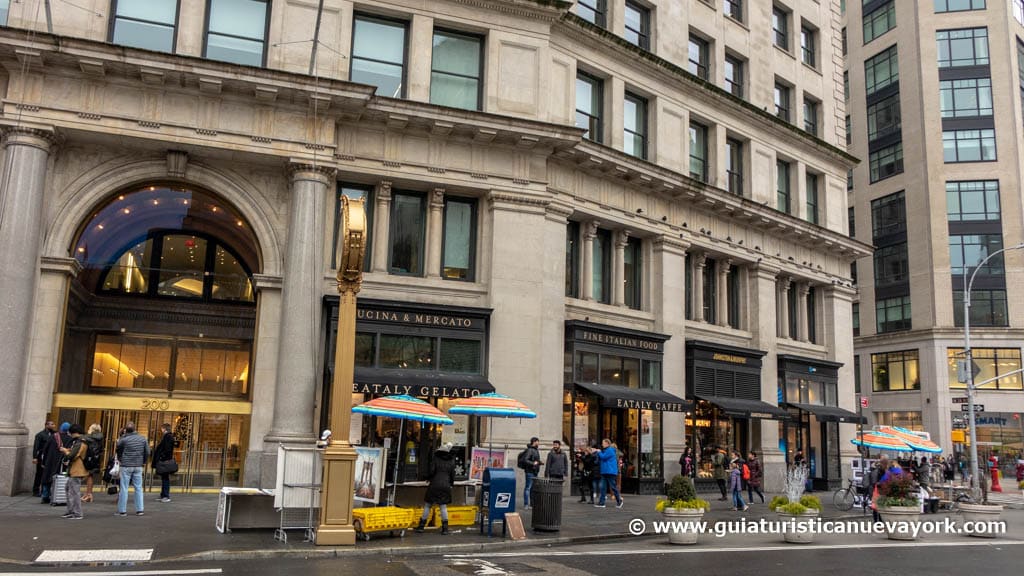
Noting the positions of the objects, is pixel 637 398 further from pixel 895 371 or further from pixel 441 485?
pixel 895 371

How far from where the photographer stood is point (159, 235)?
24594mm

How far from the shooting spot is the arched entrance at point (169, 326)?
21.6 m

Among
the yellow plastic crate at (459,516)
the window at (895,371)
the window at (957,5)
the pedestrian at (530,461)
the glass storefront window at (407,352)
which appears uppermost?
the window at (957,5)

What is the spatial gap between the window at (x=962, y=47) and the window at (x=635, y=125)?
40311mm

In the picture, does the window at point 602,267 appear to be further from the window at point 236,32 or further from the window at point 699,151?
the window at point 236,32

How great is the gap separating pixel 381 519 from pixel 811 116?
30.6 meters

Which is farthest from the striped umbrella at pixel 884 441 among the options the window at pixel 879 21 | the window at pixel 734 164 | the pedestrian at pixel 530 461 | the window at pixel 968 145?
the window at pixel 879 21

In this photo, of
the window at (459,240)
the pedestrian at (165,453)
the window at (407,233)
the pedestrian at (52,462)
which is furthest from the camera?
the window at (459,240)

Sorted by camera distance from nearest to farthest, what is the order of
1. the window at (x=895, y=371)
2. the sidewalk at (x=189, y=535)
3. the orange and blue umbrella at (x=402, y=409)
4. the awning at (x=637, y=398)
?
the sidewalk at (x=189, y=535), the orange and blue umbrella at (x=402, y=409), the awning at (x=637, y=398), the window at (x=895, y=371)

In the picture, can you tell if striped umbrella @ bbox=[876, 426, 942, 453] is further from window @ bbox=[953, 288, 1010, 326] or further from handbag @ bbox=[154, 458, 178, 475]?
window @ bbox=[953, 288, 1010, 326]

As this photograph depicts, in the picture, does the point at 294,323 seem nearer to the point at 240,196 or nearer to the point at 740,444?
the point at 240,196

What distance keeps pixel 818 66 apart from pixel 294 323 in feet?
92.1

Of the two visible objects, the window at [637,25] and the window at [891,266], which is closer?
the window at [637,25]

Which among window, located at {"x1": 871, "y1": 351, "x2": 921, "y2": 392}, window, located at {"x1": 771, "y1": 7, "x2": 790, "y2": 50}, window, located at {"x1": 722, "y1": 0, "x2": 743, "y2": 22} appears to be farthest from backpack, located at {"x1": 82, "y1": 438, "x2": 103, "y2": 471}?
window, located at {"x1": 871, "y1": 351, "x2": 921, "y2": 392}
